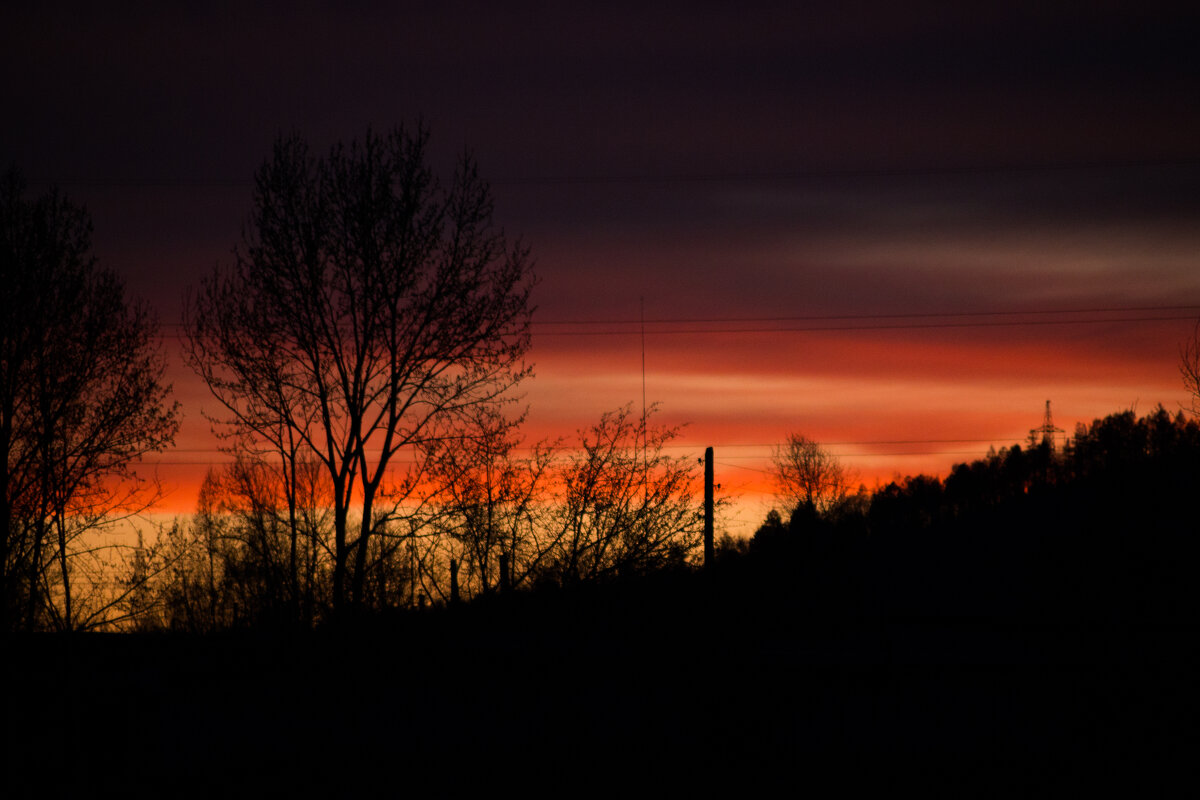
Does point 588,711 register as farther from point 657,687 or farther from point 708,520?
point 708,520

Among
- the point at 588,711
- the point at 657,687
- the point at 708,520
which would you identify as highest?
the point at 708,520

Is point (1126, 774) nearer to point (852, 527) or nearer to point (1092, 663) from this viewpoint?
point (1092, 663)

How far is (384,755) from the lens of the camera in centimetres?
1054

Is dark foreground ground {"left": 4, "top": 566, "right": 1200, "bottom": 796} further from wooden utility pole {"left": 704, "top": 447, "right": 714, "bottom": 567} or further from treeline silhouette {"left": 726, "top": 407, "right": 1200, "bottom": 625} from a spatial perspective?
wooden utility pole {"left": 704, "top": 447, "right": 714, "bottom": 567}

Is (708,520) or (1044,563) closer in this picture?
(708,520)

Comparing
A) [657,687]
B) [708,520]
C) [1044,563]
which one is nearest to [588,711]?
[657,687]

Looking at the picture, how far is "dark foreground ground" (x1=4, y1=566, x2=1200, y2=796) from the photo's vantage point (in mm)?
10047

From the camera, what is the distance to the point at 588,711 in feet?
40.5

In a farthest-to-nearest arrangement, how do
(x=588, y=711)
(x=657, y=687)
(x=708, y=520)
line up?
1. (x=708, y=520)
2. (x=657, y=687)
3. (x=588, y=711)

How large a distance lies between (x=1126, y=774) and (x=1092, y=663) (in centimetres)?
461

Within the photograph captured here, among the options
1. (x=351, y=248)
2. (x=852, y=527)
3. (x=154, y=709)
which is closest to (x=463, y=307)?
(x=351, y=248)

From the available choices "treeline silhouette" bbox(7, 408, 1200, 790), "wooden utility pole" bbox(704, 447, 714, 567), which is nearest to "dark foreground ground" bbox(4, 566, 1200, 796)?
"treeline silhouette" bbox(7, 408, 1200, 790)

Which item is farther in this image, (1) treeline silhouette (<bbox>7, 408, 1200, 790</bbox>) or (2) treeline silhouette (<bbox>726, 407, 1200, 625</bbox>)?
(2) treeline silhouette (<bbox>726, 407, 1200, 625</bbox>)

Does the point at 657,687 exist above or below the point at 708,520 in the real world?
below
